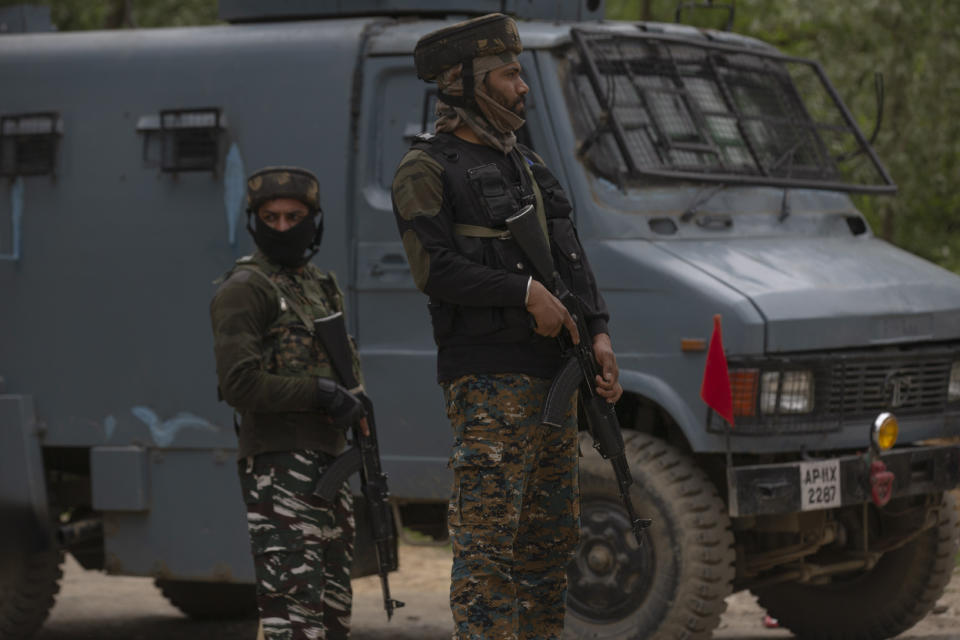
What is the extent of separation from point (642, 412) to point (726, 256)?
0.66m

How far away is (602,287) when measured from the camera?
6477 mm

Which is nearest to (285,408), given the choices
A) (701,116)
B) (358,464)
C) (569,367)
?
(358,464)

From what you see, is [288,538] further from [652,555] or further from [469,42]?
[469,42]

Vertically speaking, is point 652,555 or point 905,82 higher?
point 905,82

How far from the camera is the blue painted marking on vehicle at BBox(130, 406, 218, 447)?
287 inches

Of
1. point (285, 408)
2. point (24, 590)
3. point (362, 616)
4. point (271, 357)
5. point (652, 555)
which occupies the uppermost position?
point (271, 357)

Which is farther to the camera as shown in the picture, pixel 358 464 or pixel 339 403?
pixel 358 464

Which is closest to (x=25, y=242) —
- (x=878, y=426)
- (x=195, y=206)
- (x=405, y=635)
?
(x=195, y=206)

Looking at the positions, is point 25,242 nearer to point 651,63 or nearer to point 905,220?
point 651,63

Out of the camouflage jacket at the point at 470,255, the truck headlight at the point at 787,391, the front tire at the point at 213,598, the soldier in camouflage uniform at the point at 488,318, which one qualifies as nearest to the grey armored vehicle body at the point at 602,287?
the truck headlight at the point at 787,391

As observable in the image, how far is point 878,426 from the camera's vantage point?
6.27 meters

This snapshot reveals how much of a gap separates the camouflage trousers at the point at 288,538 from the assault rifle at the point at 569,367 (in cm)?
107

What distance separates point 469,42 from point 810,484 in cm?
229

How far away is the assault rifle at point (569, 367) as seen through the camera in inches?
182
